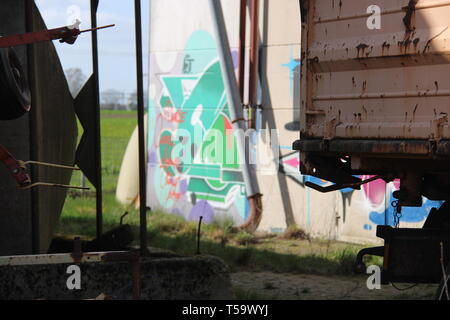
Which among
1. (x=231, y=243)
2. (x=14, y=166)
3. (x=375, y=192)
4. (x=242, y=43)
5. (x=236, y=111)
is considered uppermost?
(x=242, y=43)

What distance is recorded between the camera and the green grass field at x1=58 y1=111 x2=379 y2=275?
31.2 feet

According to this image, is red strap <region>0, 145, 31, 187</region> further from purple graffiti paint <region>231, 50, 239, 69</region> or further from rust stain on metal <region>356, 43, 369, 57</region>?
purple graffiti paint <region>231, 50, 239, 69</region>

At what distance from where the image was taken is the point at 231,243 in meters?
11.2

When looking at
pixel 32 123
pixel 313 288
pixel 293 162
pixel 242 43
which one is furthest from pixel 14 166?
pixel 242 43

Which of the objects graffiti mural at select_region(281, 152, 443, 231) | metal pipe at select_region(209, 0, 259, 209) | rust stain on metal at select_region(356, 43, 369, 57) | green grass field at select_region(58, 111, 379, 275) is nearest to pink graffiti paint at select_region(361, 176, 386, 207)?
graffiti mural at select_region(281, 152, 443, 231)

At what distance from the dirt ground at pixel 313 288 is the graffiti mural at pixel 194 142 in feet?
11.7

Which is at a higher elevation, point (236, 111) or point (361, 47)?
point (361, 47)

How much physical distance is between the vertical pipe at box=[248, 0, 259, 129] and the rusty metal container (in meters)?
5.81

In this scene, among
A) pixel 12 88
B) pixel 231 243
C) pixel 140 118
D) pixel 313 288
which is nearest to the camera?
pixel 12 88

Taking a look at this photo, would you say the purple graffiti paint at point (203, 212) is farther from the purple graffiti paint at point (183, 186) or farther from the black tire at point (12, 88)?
the black tire at point (12, 88)

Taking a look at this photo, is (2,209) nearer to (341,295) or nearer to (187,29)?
(341,295)

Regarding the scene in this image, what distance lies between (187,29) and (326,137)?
26.2ft

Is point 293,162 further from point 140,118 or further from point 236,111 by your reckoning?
point 140,118

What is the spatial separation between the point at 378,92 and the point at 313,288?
129 inches
